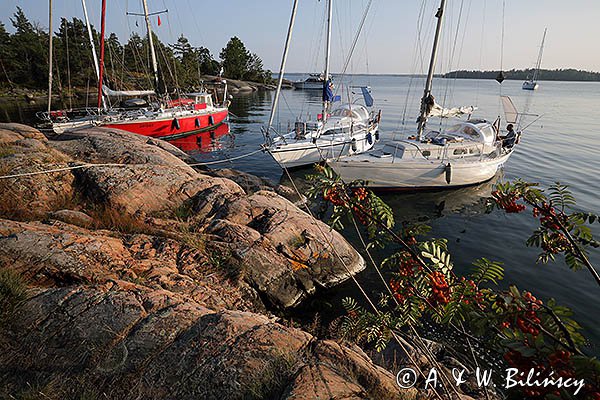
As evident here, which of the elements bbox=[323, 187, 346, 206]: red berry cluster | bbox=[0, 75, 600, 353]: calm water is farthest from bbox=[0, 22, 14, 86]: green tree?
bbox=[323, 187, 346, 206]: red berry cluster

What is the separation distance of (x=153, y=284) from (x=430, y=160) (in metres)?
12.8

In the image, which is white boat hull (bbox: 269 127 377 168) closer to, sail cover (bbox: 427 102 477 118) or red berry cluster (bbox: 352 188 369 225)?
sail cover (bbox: 427 102 477 118)

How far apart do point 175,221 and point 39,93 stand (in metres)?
55.0

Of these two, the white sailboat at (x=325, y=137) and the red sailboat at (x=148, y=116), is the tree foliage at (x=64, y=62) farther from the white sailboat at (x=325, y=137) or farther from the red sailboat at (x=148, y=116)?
the white sailboat at (x=325, y=137)

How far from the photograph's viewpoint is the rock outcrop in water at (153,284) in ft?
9.76

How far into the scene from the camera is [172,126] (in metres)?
23.0

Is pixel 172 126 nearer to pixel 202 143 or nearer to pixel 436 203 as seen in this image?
pixel 202 143

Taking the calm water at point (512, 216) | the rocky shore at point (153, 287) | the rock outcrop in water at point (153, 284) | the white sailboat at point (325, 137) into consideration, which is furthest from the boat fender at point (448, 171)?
the rocky shore at point (153, 287)

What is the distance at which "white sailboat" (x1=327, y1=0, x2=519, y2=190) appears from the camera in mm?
13500

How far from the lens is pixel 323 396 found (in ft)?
9.03

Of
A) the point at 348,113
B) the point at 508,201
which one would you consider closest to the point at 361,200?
the point at 508,201

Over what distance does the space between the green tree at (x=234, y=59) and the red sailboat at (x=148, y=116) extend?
58995mm

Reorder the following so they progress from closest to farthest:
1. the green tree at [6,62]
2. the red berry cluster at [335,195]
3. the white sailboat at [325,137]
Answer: the red berry cluster at [335,195] < the white sailboat at [325,137] < the green tree at [6,62]

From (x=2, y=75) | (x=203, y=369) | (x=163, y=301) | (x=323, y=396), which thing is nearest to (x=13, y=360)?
(x=163, y=301)
